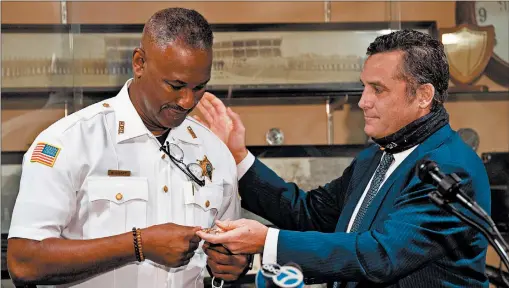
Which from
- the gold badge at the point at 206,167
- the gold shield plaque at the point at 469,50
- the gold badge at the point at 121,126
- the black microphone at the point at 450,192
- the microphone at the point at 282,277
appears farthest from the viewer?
the gold shield plaque at the point at 469,50

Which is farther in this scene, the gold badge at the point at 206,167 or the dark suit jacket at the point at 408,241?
the gold badge at the point at 206,167

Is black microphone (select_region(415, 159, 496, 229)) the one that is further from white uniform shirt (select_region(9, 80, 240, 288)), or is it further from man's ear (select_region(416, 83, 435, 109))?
white uniform shirt (select_region(9, 80, 240, 288))

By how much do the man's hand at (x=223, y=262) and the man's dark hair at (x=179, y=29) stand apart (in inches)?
21.8

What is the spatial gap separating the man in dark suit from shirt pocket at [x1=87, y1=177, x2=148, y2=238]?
25cm

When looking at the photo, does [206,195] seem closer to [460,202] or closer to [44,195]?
[44,195]

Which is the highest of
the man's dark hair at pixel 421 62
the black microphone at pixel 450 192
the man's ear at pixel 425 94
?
the man's dark hair at pixel 421 62

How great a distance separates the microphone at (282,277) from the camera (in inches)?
63.7

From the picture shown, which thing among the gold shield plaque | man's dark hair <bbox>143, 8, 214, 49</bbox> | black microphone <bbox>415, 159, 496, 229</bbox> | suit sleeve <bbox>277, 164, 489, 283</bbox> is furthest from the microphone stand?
the gold shield plaque

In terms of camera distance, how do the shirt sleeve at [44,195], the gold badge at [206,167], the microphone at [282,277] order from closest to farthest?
the microphone at [282,277]
the shirt sleeve at [44,195]
the gold badge at [206,167]

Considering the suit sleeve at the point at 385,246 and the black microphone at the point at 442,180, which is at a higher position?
the black microphone at the point at 442,180

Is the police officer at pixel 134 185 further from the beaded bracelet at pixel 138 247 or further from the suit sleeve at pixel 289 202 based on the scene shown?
the suit sleeve at pixel 289 202

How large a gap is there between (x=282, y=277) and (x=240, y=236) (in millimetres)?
613

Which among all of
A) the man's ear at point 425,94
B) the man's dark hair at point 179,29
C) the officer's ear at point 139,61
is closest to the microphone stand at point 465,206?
the man's ear at point 425,94

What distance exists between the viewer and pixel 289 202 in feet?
9.39
